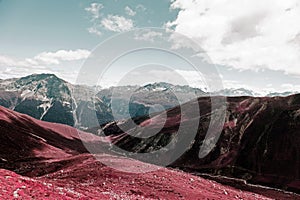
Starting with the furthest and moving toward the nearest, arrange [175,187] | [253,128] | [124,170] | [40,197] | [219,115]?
[219,115]
[253,128]
[124,170]
[175,187]
[40,197]

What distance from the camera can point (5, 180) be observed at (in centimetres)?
2283

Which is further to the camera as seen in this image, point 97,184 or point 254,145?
point 254,145

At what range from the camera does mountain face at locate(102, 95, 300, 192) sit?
335 ft

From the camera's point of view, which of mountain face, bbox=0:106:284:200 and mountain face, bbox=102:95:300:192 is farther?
mountain face, bbox=102:95:300:192

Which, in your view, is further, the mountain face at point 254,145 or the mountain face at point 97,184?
the mountain face at point 254,145

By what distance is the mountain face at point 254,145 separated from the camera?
10219 cm

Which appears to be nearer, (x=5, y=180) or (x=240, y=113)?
(x=5, y=180)

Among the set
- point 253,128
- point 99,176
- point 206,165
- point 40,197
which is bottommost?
point 206,165

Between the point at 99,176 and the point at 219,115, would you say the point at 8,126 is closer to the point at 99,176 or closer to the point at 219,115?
the point at 99,176

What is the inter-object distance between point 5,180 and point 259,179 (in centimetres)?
9449

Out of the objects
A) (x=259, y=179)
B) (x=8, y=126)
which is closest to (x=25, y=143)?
(x=8, y=126)

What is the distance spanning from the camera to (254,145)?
118 metres

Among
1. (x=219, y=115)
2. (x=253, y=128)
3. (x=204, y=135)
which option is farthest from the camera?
(x=219, y=115)

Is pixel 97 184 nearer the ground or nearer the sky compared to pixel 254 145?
nearer the ground
